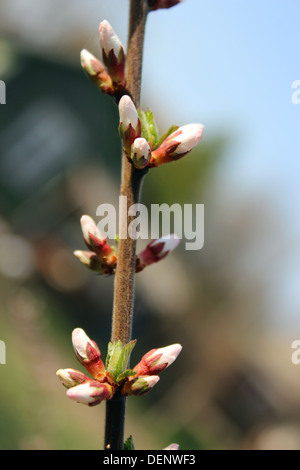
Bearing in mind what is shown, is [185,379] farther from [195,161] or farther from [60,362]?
[195,161]

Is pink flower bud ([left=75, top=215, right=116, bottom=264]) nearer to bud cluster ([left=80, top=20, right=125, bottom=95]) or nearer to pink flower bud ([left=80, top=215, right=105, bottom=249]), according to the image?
pink flower bud ([left=80, top=215, right=105, bottom=249])

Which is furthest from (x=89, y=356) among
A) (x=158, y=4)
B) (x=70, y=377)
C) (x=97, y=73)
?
(x=158, y=4)

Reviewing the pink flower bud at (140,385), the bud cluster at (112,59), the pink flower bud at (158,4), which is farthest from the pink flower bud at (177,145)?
the pink flower bud at (140,385)

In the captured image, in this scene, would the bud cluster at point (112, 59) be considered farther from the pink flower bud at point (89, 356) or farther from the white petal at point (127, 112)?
the pink flower bud at point (89, 356)

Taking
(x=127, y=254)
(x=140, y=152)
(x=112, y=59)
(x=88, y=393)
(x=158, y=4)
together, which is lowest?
(x=88, y=393)

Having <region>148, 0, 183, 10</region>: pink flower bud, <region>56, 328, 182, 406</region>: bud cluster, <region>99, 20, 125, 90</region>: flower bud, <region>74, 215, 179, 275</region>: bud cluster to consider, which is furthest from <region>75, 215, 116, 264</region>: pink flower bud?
<region>148, 0, 183, 10</region>: pink flower bud

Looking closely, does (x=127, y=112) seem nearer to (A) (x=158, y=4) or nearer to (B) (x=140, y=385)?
(A) (x=158, y=4)
